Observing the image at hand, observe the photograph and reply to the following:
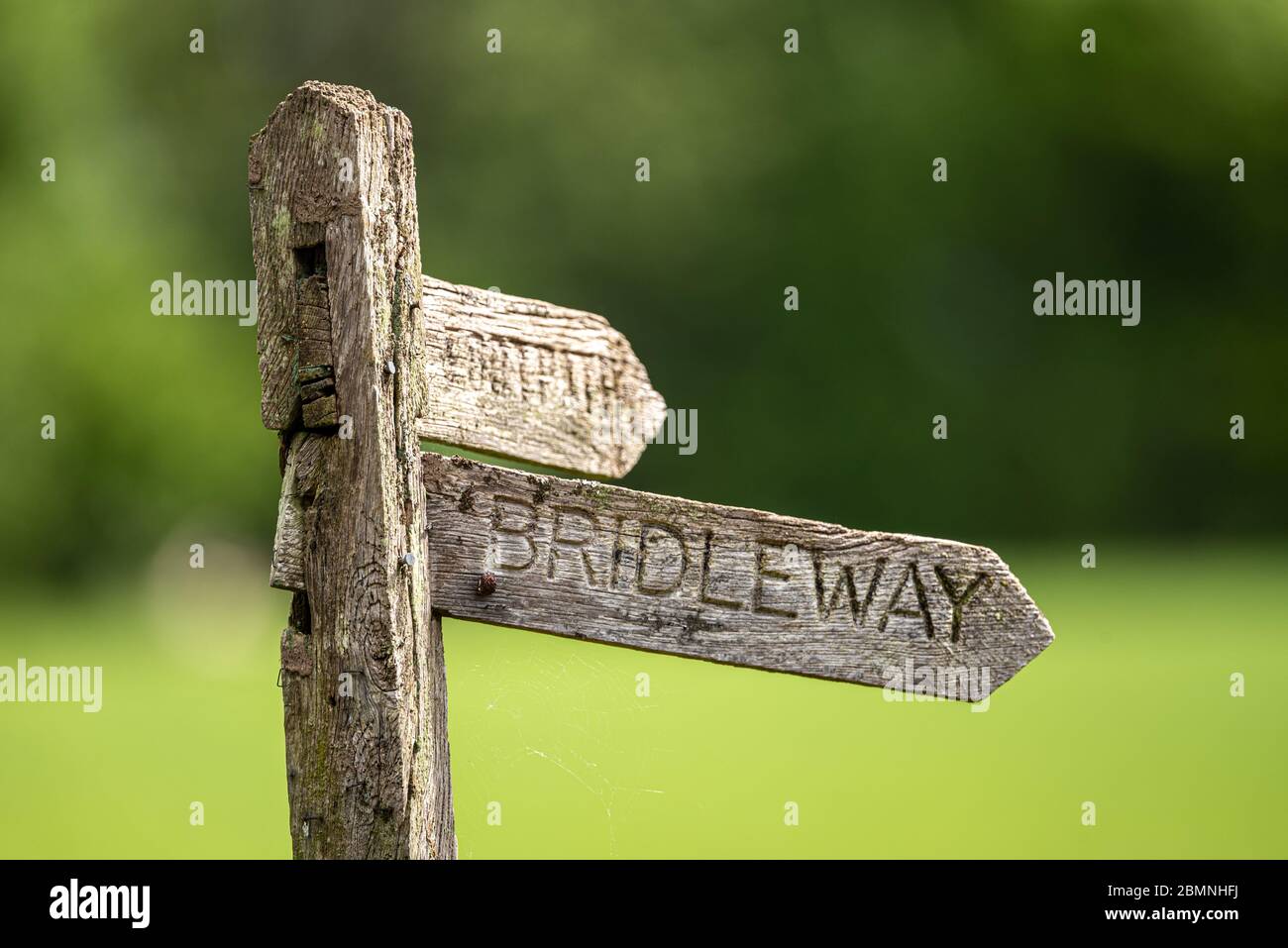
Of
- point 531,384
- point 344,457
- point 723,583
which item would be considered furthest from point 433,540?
point 723,583

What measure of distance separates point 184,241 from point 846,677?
11.5 m

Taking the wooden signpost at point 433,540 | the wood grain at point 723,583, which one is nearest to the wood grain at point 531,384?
the wooden signpost at point 433,540

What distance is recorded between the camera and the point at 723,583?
2127 millimetres

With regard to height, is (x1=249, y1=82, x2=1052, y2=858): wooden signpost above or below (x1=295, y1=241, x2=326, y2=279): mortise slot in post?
below

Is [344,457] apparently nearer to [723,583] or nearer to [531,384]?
[531,384]

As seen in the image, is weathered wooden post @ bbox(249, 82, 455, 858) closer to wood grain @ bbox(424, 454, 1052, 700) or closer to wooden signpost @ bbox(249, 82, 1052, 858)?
wooden signpost @ bbox(249, 82, 1052, 858)

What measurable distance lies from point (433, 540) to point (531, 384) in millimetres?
327

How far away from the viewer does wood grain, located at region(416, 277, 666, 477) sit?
214 centimetres

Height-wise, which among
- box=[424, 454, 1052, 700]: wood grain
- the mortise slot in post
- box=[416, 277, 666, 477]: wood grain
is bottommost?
box=[424, 454, 1052, 700]: wood grain

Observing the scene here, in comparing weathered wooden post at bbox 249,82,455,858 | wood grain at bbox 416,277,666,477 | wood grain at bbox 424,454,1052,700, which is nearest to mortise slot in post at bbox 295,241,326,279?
weathered wooden post at bbox 249,82,455,858

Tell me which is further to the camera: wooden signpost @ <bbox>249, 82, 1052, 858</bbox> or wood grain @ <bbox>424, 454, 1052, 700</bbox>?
wood grain @ <bbox>424, 454, 1052, 700</bbox>

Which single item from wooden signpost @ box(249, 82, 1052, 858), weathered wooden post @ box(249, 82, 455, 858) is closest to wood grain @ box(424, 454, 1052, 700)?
wooden signpost @ box(249, 82, 1052, 858)

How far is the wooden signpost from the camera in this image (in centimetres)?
192

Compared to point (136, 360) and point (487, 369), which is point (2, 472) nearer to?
point (136, 360)
